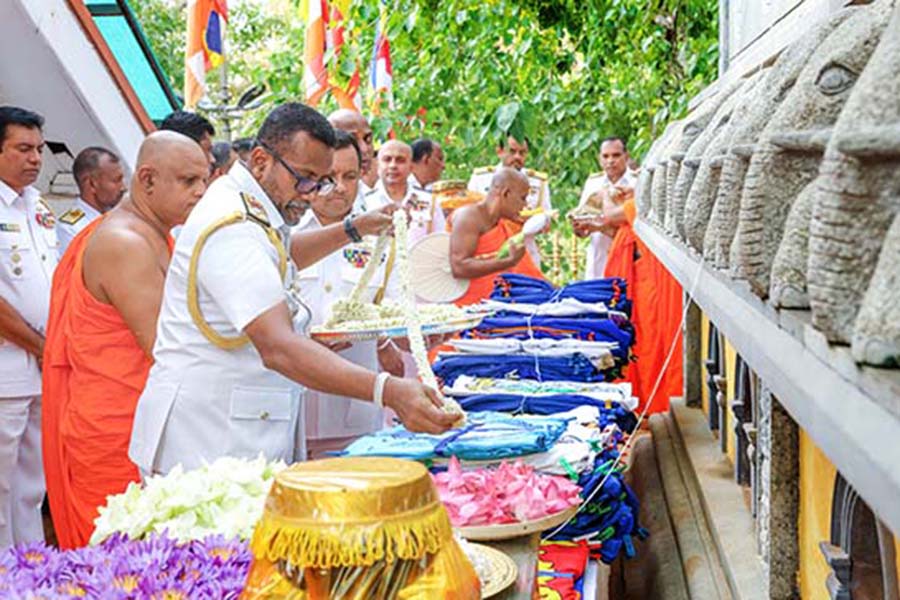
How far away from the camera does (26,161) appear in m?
5.03

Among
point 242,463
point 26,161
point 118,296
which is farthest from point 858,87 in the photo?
point 26,161

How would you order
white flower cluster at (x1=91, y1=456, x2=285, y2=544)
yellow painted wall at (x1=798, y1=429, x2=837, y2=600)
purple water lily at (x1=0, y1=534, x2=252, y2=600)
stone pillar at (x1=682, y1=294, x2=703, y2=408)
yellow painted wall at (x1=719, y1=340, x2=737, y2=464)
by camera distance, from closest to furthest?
purple water lily at (x1=0, y1=534, x2=252, y2=600)
white flower cluster at (x1=91, y1=456, x2=285, y2=544)
yellow painted wall at (x1=798, y1=429, x2=837, y2=600)
yellow painted wall at (x1=719, y1=340, x2=737, y2=464)
stone pillar at (x1=682, y1=294, x2=703, y2=408)

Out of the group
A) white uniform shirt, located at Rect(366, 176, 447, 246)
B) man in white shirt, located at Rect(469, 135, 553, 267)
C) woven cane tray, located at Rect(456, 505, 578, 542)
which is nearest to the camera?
woven cane tray, located at Rect(456, 505, 578, 542)

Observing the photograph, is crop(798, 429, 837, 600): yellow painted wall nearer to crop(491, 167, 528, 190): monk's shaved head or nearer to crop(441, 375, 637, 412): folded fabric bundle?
crop(441, 375, 637, 412): folded fabric bundle

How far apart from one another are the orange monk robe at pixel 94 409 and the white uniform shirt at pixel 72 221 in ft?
7.23

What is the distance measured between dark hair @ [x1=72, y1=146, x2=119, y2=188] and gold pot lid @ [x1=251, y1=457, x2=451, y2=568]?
187 inches

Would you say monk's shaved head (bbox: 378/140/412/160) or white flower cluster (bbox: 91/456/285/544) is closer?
white flower cluster (bbox: 91/456/285/544)

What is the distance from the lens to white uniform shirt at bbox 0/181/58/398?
487 centimetres

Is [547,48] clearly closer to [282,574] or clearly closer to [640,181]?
[640,181]

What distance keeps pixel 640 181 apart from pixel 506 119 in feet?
2.55

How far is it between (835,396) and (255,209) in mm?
2235

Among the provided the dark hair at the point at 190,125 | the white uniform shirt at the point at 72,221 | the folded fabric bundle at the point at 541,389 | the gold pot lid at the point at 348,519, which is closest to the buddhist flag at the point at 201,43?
the white uniform shirt at the point at 72,221

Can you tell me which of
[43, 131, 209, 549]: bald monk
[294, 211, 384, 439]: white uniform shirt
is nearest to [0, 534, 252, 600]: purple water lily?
[43, 131, 209, 549]: bald monk

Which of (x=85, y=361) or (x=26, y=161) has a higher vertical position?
(x=26, y=161)
